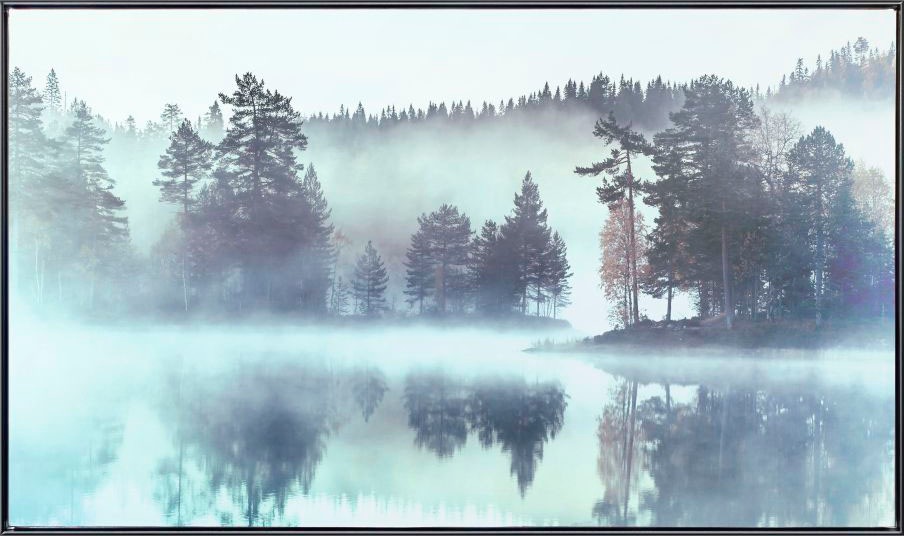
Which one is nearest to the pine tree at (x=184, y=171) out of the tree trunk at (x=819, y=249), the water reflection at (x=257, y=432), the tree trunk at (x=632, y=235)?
the water reflection at (x=257, y=432)

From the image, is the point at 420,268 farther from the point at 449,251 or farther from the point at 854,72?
the point at 854,72

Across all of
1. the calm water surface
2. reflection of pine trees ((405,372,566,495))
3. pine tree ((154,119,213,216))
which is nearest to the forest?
pine tree ((154,119,213,216))

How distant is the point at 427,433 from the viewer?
24.1ft

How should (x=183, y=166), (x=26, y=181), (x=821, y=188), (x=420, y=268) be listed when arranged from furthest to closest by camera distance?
(x=420, y=268) < (x=183, y=166) < (x=821, y=188) < (x=26, y=181)

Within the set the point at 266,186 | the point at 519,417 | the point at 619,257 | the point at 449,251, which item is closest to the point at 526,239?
the point at 449,251

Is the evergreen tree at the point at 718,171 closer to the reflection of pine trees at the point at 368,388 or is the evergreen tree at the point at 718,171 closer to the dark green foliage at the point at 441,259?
the dark green foliage at the point at 441,259

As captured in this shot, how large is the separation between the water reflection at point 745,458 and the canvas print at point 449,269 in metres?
0.02

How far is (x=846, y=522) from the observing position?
707cm

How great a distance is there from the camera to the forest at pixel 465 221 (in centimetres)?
727

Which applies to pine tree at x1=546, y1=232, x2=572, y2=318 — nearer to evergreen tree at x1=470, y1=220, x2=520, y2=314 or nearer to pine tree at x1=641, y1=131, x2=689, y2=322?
evergreen tree at x1=470, y1=220, x2=520, y2=314

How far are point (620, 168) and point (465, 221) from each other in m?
1.35

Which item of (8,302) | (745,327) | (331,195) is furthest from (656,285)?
(8,302)

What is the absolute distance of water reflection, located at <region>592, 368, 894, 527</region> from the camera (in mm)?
7082

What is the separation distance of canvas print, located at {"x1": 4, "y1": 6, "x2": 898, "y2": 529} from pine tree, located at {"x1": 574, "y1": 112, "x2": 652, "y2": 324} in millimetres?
26
